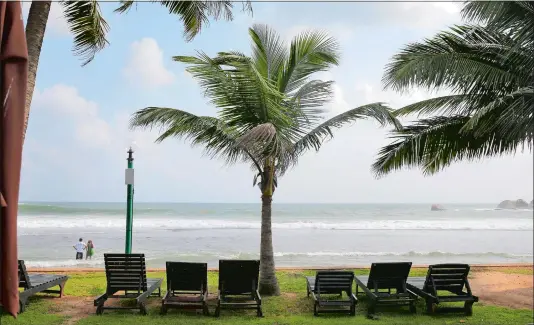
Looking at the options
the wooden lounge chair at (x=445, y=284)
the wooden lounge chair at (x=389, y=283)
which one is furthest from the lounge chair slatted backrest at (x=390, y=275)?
the wooden lounge chair at (x=445, y=284)

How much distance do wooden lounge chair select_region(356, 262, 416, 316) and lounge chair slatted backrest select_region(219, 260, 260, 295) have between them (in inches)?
77.2

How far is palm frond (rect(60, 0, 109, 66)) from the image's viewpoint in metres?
7.06

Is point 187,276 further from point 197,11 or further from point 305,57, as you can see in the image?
point 305,57

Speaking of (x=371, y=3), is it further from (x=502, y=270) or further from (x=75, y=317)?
(x=502, y=270)

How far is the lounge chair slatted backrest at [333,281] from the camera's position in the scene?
7863mm

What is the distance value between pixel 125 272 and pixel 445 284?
17.9ft

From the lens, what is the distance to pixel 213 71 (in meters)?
8.65

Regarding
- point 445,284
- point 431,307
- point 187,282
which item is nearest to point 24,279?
point 187,282

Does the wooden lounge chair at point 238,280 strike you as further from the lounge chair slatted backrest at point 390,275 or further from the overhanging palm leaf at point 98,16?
the overhanging palm leaf at point 98,16

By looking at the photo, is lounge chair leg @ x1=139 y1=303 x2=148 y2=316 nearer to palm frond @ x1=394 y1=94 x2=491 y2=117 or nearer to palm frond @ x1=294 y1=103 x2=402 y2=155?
palm frond @ x1=294 y1=103 x2=402 y2=155

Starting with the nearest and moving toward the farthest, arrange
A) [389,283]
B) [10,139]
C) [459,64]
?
[10,139], [459,64], [389,283]

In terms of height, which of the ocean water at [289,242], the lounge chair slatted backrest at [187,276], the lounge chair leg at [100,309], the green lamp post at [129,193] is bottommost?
the ocean water at [289,242]

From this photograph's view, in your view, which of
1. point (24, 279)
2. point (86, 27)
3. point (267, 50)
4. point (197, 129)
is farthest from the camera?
point (267, 50)

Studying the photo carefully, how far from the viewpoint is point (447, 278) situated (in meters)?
7.98
